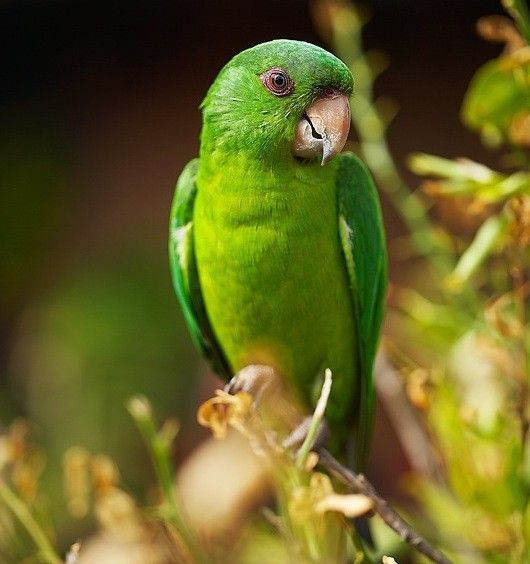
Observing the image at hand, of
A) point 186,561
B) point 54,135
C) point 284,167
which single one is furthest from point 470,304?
point 54,135

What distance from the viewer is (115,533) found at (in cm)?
73

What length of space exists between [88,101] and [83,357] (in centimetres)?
76

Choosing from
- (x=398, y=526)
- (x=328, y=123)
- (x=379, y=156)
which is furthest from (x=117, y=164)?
(x=398, y=526)

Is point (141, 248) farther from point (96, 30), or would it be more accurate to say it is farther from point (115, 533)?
point (115, 533)

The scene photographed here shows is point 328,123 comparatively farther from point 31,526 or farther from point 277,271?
point 31,526

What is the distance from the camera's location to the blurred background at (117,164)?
85.9 inches

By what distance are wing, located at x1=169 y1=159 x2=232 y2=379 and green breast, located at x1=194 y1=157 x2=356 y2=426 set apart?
2 cm

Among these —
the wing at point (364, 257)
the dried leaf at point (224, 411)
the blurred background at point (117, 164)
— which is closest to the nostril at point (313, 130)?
the wing at point (364, 257)

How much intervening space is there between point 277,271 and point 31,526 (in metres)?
0.31

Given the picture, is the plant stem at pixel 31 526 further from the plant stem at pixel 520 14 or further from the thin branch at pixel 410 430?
the plant stem at pixel 520 14

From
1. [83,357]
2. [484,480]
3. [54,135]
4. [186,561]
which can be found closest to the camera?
[186,561]

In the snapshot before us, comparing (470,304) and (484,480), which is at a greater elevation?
(470,304)

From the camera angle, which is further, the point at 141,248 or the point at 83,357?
the point at 141,248

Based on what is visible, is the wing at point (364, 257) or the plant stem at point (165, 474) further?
the wing at point (364, 257)
